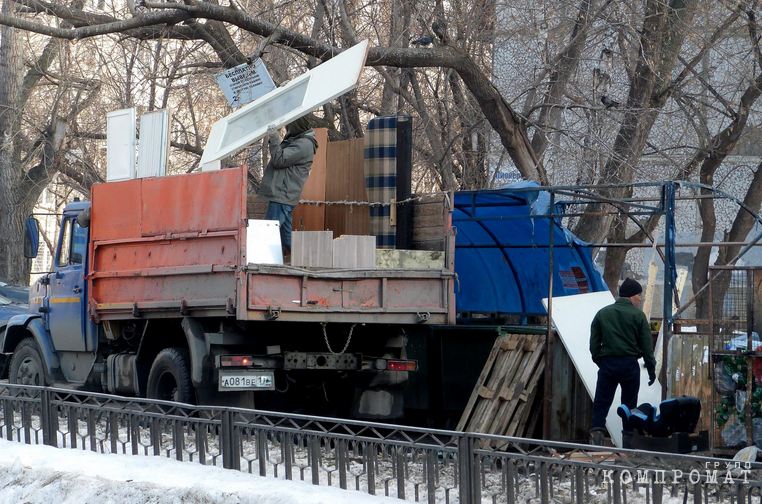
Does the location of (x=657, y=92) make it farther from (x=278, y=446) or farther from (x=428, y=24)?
(x=278, y=446)

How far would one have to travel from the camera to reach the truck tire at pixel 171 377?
902cm

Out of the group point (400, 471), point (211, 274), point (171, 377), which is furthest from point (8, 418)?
point (400, 471)

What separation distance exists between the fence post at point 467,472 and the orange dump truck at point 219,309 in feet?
10.0

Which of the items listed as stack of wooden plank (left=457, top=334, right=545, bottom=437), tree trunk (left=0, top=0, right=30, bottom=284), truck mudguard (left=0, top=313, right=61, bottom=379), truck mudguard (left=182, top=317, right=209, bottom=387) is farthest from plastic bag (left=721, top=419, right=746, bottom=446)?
tree trunk (left=0, top=0, right=30, bottom=284)

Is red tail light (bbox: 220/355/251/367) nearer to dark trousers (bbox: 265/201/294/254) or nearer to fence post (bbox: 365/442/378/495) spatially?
dark trousers (bbox: 265/201/294/254)

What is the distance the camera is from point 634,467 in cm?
498

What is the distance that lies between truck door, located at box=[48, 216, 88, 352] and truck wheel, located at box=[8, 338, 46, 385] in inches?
19.2

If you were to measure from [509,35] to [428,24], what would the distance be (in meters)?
1.20

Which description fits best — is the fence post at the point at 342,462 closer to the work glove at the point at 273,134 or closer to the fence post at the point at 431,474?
the fence post at the point at 431,474

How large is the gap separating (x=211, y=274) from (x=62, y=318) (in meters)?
3.44

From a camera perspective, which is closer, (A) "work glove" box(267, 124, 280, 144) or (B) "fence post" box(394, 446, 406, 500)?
(B) "fence post" box(394, 446, 406, 500)

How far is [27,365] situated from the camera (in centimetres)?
1171

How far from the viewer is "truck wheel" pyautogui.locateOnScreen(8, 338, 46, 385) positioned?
11.5 meters

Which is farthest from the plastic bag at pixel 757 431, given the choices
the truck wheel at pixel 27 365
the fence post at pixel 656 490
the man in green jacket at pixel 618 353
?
the truck wheel at pixel 27 365
